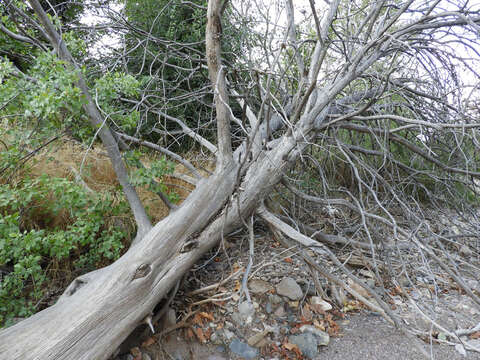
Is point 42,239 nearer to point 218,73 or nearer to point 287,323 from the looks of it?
point 218,73

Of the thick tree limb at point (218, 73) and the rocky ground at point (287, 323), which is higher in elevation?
the thick tree limb at point (218, 73)

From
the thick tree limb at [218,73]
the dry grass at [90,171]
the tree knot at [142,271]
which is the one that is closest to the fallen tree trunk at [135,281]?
the tree knot at [142,271]

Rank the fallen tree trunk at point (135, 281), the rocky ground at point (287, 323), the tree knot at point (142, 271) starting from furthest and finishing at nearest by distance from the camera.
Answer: the rocky ground at point (287, 323) → the tree knot at point (142, 271) → the fallen tree trunk at point (135, 281)

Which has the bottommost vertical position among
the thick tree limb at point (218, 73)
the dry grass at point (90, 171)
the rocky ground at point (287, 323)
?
the rocky ground at point (287, 323)

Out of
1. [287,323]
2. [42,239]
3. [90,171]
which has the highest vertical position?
[90,171]

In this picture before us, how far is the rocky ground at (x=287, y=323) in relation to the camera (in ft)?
6.28

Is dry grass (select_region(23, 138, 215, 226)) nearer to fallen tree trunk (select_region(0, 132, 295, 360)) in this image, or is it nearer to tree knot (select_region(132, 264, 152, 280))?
fallen tree trunk (select_region(0, 132, 295, 360))

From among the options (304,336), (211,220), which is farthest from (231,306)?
(211,220)

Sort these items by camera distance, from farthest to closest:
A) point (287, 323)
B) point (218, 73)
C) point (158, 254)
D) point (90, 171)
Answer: point (90, 171)
point (287, 323)
point (158, 254)
point (218, 73)

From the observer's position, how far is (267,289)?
234cm

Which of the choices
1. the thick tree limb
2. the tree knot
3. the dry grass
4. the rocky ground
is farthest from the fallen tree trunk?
Answer: the dry grass

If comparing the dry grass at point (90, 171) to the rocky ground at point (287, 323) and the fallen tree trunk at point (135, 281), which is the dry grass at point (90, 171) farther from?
the rocky ground at point (287, 323)

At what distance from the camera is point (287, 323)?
215 centimetres

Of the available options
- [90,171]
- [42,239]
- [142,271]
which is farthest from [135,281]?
[90,171]
